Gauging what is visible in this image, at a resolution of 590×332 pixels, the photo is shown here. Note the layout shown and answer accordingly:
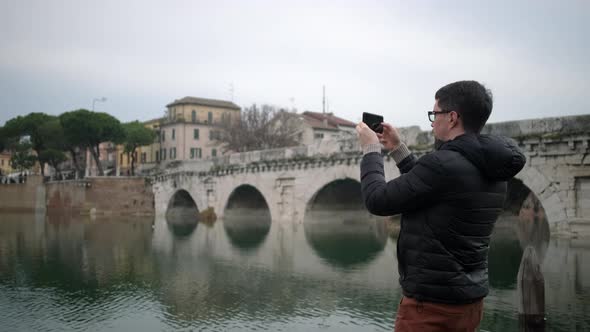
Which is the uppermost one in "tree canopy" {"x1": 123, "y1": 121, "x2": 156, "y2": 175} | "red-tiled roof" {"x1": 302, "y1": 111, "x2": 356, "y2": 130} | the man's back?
"red-tiled roof" {"x1": 302, "y1": 111, "x2": 356, "y2": 130}

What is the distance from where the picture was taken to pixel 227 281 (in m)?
12.4

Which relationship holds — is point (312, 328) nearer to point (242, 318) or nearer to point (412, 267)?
point (242, 318)

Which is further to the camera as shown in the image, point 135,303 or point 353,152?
point 353,152

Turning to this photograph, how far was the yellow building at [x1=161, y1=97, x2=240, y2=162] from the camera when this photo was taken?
63.1 m

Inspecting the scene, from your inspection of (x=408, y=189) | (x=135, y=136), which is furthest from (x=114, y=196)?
(x=408, y=189)

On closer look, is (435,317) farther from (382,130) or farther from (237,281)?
(237,281)

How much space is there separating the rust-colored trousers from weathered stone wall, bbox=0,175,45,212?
5209cm

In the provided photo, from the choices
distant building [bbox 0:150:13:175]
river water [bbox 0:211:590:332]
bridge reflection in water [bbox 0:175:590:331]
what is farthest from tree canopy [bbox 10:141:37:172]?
river water [bbox 0:211:590:332]

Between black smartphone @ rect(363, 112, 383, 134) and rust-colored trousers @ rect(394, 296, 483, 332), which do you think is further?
black smartphone @ rect(363, 112, 383, 134)

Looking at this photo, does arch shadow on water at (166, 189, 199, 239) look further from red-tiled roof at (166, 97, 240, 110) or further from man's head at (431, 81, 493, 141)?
man's head at (431, 81, 493, 141)

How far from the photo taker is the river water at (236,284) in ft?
28.7

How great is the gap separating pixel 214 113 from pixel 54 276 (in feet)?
177

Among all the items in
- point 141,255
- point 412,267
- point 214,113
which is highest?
point 214,113

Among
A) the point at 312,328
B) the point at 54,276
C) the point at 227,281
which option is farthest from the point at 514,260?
the point at 54,276
